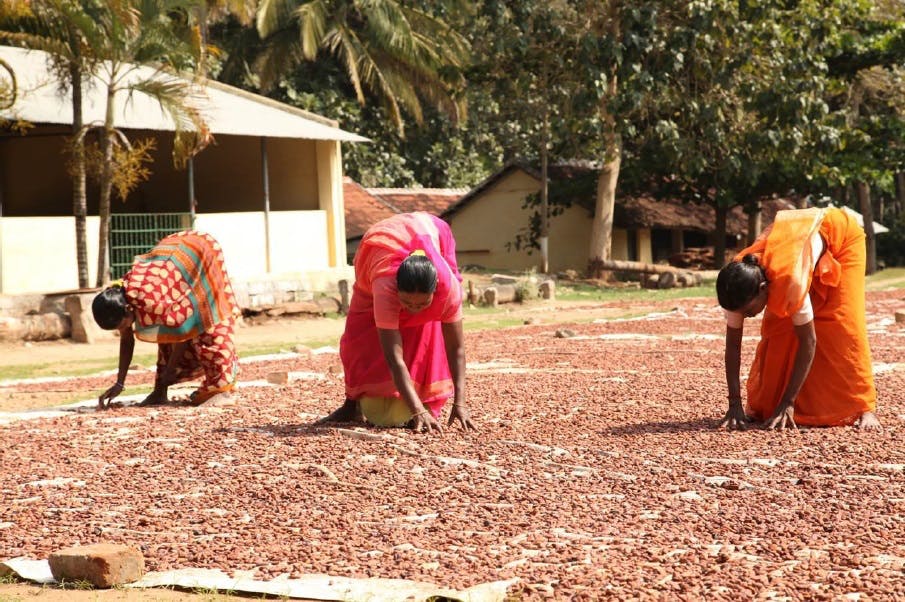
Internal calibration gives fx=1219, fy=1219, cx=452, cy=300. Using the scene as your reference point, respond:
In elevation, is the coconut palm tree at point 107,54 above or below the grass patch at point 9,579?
above

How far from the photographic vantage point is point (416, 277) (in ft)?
20.9

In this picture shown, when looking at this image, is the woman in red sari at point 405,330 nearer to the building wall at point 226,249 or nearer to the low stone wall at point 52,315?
the low stone wall at point 52,315

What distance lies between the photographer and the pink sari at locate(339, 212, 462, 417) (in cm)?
671

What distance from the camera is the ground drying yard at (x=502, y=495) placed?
4.39 metres

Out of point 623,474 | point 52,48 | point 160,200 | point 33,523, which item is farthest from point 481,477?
point 160,200

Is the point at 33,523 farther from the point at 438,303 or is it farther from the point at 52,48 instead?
the point at 52,48

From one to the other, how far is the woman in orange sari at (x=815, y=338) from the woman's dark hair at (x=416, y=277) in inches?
62.8

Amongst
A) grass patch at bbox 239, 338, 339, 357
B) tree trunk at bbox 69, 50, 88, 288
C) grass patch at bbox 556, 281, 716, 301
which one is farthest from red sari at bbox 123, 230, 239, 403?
grass patch at bbox 556, 281, 716, 301

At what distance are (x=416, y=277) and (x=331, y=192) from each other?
16252mm

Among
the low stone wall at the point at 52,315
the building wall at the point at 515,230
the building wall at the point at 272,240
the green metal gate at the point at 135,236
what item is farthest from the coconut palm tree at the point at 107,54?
the building wall at the point at 515,230

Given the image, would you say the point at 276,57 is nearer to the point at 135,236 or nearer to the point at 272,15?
the point at 272,15

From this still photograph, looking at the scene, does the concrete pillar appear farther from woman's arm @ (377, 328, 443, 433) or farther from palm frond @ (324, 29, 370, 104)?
woman's arm @ (377, 328, 443, 433)

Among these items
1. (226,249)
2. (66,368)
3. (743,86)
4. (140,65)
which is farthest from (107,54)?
(743,86)

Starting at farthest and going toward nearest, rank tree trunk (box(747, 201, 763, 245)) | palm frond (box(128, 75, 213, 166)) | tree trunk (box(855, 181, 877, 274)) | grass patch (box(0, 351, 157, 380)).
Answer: tree trunk (box(747, 201, 763, 245)), tree trunk (box(855, 181, 877, 274)), palm frond (box(128, 75, 213, 166)), grass patch (box(0, 351, 157, 380))
